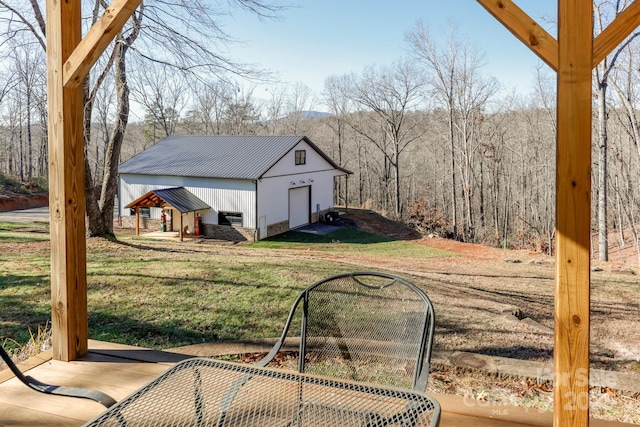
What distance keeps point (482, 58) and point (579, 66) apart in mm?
19325

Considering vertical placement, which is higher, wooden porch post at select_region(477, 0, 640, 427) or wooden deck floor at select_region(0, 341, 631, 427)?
wooden porch post at select_region(477, 0, 640, 427)

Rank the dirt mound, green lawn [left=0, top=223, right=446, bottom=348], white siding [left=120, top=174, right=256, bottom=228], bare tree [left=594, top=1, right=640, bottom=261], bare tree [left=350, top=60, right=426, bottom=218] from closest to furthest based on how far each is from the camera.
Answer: green lawn [left=0, top=223, right=446, bottom=348] < bare tree [left=594, top=1, right=640, bottom=261] < white siding [left=120, top=174, right=256, bottom=228] < the dirt mound < bare tree [left=350, top=60, right=426, bottom=218]

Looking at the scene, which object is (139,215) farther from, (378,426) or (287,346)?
(378,426)

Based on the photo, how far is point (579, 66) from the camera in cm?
147

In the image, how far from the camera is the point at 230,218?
49.2 feet

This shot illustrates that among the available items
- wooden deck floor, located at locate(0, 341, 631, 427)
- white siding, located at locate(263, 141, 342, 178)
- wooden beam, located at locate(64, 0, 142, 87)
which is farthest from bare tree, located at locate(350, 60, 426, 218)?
wooden beam, located at locate(64, 0, 142, 87)

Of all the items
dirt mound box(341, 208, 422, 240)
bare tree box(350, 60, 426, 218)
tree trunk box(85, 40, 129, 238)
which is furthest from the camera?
bare tree box(350, 60, 426, 218)

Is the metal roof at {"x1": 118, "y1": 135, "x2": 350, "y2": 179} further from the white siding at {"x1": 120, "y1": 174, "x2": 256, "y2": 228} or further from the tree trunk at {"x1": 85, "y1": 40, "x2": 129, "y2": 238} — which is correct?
the tree trunk at {"x1": 85, "y1": 40, "x2": 129, "y2": 238}

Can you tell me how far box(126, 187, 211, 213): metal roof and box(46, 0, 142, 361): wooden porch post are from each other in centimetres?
1229

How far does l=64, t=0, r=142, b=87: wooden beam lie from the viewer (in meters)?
2.02

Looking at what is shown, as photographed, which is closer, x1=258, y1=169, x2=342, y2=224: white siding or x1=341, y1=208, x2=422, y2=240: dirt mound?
x1=258, y1=169, x2=342, y2=224: white siding

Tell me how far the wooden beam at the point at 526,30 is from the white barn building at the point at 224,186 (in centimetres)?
1294

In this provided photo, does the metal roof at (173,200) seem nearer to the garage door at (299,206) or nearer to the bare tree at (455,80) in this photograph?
the garage door at (299,206)

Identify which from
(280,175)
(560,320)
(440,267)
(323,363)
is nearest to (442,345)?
(323,363)
